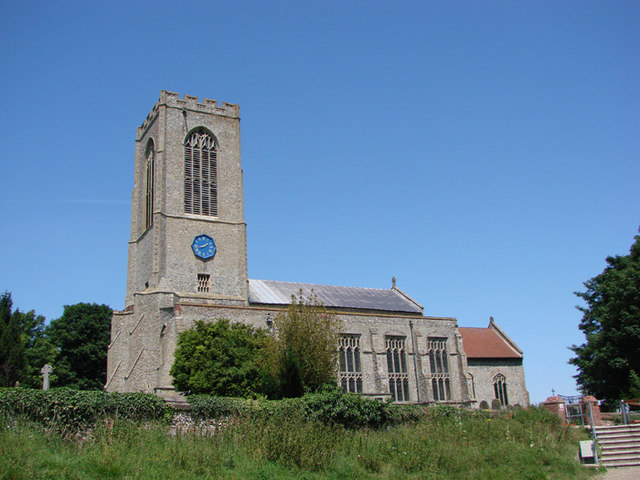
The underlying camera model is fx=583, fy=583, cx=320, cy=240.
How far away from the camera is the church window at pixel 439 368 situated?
39562 mm

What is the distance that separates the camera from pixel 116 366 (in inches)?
1356

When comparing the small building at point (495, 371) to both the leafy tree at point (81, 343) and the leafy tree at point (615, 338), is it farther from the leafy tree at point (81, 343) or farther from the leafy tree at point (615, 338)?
the leafy tree at point (81, 343)

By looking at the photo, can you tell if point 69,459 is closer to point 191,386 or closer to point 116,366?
point 191,386

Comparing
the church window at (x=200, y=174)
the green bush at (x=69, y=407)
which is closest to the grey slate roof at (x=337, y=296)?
the church window at (x=200, y=174)

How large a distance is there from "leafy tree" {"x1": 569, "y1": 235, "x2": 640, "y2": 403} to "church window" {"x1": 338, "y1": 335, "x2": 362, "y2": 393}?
14.6m

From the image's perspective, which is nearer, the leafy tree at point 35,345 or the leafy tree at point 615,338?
the leafy tree at point 615,338

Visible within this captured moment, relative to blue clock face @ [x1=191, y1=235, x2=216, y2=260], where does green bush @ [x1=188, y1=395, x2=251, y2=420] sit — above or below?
below

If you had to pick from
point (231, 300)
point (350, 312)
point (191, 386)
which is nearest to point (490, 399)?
point (350, 312)

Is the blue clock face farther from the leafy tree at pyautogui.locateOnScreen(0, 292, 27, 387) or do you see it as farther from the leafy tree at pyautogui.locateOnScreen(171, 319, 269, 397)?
the leafy tree at pyautogui.locateOnScreen(0, 292, 27, 387)

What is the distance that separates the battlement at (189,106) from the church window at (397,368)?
1945 cm

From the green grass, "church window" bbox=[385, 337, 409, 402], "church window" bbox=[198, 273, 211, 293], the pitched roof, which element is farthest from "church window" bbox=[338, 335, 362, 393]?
the green grass

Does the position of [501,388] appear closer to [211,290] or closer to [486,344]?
[486,344]

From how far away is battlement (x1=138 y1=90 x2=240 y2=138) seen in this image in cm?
3916

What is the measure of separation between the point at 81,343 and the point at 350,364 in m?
24.0
